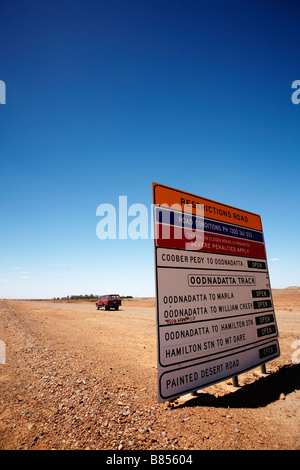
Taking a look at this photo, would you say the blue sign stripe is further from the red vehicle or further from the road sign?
the red vehicle

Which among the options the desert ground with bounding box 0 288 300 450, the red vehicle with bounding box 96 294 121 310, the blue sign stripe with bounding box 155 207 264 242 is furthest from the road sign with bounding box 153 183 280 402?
the red vehicle with bounding box 96 294 121 310

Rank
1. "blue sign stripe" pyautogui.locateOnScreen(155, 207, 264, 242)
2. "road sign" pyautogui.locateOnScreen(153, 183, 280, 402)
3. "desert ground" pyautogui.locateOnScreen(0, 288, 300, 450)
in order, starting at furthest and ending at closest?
"blue sign stripe" pyautogui.locateOnScreen(155, 207, 264, 242)
"road sign" pyautogui.locateOnScreen(153, 183, 280, 402)
"desert ground" pyautogui.locateOnScreen(0, 288, 300, 450)

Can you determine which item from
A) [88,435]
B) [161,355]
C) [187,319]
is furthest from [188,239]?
[88,435]

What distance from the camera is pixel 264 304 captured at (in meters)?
5.04

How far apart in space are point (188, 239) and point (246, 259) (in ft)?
6.67

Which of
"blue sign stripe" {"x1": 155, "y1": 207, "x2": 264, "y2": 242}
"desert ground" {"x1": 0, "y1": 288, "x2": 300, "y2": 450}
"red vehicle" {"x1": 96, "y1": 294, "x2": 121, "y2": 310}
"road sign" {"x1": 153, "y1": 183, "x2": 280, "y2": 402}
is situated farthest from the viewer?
"red vehicle" {"x1": 96, "y1": 294, "x2": 121, "y2": 310}

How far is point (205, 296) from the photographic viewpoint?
3.71 meters

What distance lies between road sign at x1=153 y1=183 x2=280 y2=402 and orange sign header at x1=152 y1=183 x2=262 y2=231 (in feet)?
0.06

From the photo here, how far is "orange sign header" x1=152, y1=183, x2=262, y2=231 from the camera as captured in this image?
3573 mm

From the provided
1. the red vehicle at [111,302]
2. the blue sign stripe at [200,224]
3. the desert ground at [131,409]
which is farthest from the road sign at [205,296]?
the red vehicle at [111,302]

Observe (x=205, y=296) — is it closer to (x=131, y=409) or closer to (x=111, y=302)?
(x=131, y=409)

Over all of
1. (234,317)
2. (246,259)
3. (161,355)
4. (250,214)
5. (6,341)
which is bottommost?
(6,341)

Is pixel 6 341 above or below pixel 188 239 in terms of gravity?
below
